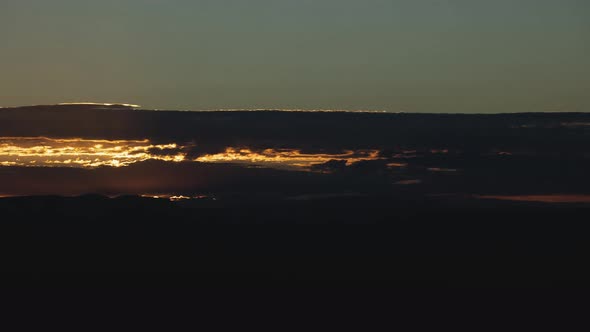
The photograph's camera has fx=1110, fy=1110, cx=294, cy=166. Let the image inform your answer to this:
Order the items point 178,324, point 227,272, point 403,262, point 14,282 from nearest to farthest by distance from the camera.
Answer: point 178,324, point 14,282, point 227,272, point 403,262

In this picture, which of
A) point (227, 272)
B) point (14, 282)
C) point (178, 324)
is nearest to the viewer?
point (178, 324)

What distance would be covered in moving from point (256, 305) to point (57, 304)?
2529 centimetres

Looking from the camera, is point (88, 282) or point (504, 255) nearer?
point (88, 282)

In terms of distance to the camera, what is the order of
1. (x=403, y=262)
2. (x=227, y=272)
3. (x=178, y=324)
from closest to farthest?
1. (x=178, y=324)
2. (x=227, y=272)
3. (x=403, y=262)

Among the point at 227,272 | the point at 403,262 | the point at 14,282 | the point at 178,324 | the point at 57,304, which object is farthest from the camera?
the point at 403,262

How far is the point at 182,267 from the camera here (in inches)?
7338

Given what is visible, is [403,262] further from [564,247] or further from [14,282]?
[14,282]

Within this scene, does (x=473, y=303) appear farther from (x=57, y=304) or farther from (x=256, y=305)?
(x=57, y=304)

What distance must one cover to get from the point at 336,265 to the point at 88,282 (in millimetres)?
42974

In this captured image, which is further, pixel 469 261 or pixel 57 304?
pixel 469 261

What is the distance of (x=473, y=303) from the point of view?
147m

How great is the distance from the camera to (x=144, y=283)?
164 m

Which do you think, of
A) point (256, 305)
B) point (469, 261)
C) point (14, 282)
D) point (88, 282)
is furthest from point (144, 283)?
point (469, 261)

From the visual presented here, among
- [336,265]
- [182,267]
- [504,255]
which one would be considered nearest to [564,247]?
[504,255]
